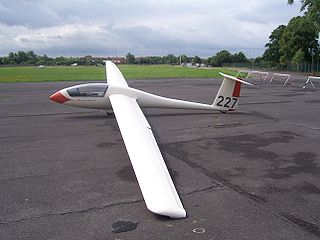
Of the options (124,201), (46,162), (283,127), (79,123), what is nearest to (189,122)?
(283,127)

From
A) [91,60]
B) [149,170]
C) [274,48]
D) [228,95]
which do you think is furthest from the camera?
[91,60]

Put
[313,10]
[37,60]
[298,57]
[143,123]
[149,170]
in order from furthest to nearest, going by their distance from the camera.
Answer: [37,60] < [298,57] < [313,10] < [143,123] < [149,170]

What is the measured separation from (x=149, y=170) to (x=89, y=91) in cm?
888

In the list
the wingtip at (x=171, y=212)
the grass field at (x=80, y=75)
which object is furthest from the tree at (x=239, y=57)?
the wingtip at (x=171, y=212)

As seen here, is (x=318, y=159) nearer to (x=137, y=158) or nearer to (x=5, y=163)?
(x=137, y=158)

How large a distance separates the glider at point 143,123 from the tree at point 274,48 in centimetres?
9641

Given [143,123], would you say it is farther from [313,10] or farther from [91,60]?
[91,60]

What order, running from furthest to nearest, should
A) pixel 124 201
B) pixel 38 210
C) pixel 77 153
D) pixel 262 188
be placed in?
pixel 77 153, pixel 262 188, pixel 124 201, pixel 38 210

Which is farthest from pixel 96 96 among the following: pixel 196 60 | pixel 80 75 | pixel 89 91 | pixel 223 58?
pixel 196 60

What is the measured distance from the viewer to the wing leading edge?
5.00m

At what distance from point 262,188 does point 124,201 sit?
2885 millimetres

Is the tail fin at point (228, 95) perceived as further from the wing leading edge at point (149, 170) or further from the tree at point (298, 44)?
the tree at point (298, 44)

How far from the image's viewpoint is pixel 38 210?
5629 millimetres

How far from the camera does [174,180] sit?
7051 mm
